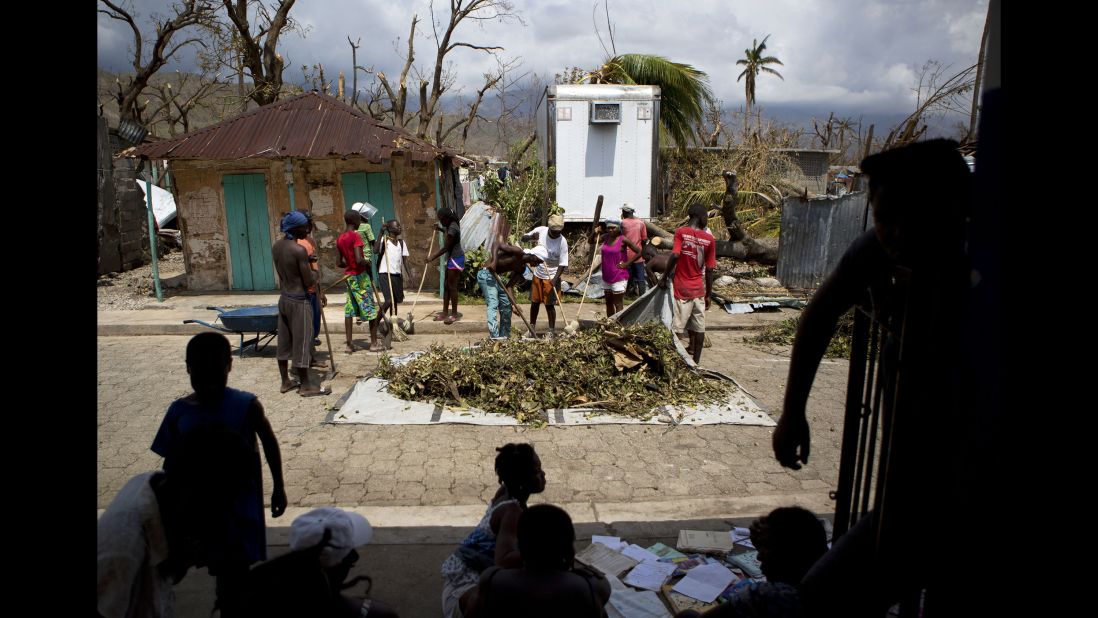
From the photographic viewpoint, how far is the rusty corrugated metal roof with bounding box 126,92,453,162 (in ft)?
40.7

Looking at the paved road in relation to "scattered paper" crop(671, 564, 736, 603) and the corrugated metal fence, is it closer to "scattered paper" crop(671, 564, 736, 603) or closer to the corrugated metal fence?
"scattered paper" crop(671, 564, 736, 603)

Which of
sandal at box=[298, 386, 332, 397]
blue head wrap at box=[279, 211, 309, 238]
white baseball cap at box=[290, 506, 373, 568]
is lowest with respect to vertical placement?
sandal at box=[298, 386, 332, 397]

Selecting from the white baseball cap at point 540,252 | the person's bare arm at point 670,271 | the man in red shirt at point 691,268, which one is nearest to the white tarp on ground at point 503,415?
the man in red shirt at point 691,268

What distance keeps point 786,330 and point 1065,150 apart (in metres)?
9.37

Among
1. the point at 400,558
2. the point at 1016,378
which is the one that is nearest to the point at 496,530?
the point at 400,558

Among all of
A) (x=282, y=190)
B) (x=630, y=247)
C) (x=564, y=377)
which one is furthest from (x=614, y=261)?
(x=282, y=190)

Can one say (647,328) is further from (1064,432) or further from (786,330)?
(1064,432)

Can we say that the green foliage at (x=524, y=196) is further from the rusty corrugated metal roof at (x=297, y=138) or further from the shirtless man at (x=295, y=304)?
the shirtless man at (x=295, y=304)

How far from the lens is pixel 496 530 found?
121 inches

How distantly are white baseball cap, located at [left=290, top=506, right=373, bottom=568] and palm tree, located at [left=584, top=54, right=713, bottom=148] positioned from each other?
55.8ft

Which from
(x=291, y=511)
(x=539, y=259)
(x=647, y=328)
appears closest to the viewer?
(x=291, y=511)

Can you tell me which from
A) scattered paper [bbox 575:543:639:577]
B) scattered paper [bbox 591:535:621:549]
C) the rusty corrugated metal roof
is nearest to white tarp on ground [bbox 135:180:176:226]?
the rusty corrugated metal roof

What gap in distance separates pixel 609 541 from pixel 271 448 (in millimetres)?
2066

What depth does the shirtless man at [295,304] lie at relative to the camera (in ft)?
23.3
